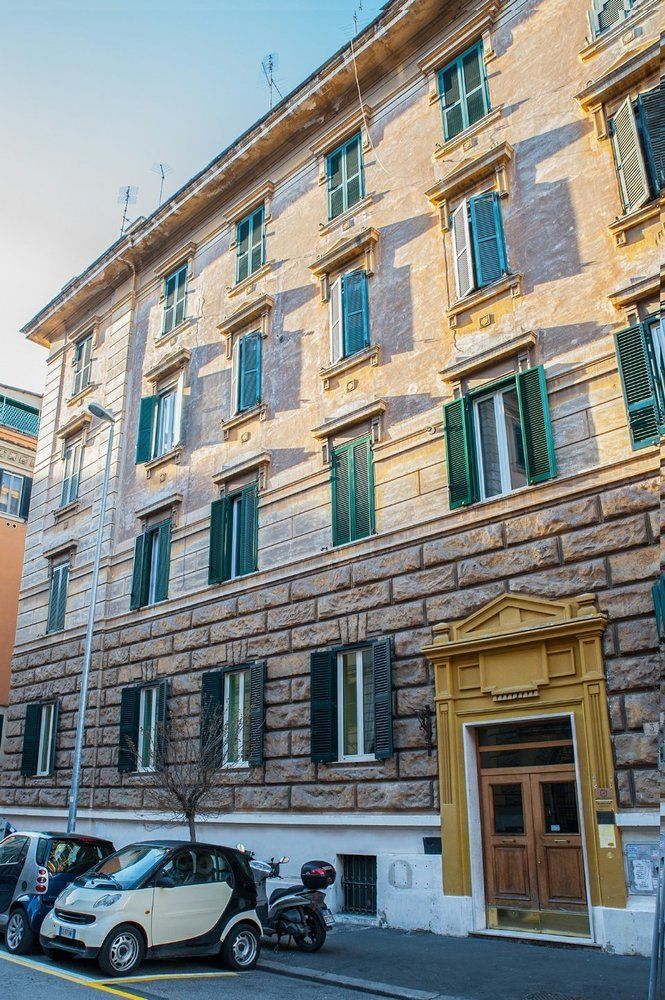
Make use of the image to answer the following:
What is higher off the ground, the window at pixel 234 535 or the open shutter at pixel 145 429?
the open shutter at pixel 145 429

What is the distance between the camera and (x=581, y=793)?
11.3 meters

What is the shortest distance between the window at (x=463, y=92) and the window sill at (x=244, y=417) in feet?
21.4

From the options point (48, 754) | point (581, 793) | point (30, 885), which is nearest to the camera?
point (581, 793)

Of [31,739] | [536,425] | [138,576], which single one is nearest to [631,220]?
[536,425]

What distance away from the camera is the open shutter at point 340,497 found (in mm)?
15648

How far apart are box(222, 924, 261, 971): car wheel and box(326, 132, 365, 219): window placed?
13735 millimetres

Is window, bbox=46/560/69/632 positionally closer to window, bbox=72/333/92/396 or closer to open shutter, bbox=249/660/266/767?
window, bbox=72/333/92/396

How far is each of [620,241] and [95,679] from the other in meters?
15.3

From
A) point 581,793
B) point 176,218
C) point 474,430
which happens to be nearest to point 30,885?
point 581,793

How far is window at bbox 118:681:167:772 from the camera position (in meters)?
18.6

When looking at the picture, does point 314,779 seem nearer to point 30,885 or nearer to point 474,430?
point 30,885

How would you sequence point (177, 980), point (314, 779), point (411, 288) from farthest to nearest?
1. point (411, 288)
2. point (314, 779)
3. point (177, 980)

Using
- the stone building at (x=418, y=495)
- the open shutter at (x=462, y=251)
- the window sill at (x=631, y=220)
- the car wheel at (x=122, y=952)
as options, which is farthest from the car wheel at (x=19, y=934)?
the window sill at (x=631, y=220)

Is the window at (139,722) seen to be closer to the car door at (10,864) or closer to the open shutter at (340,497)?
the car door at (10,864)
